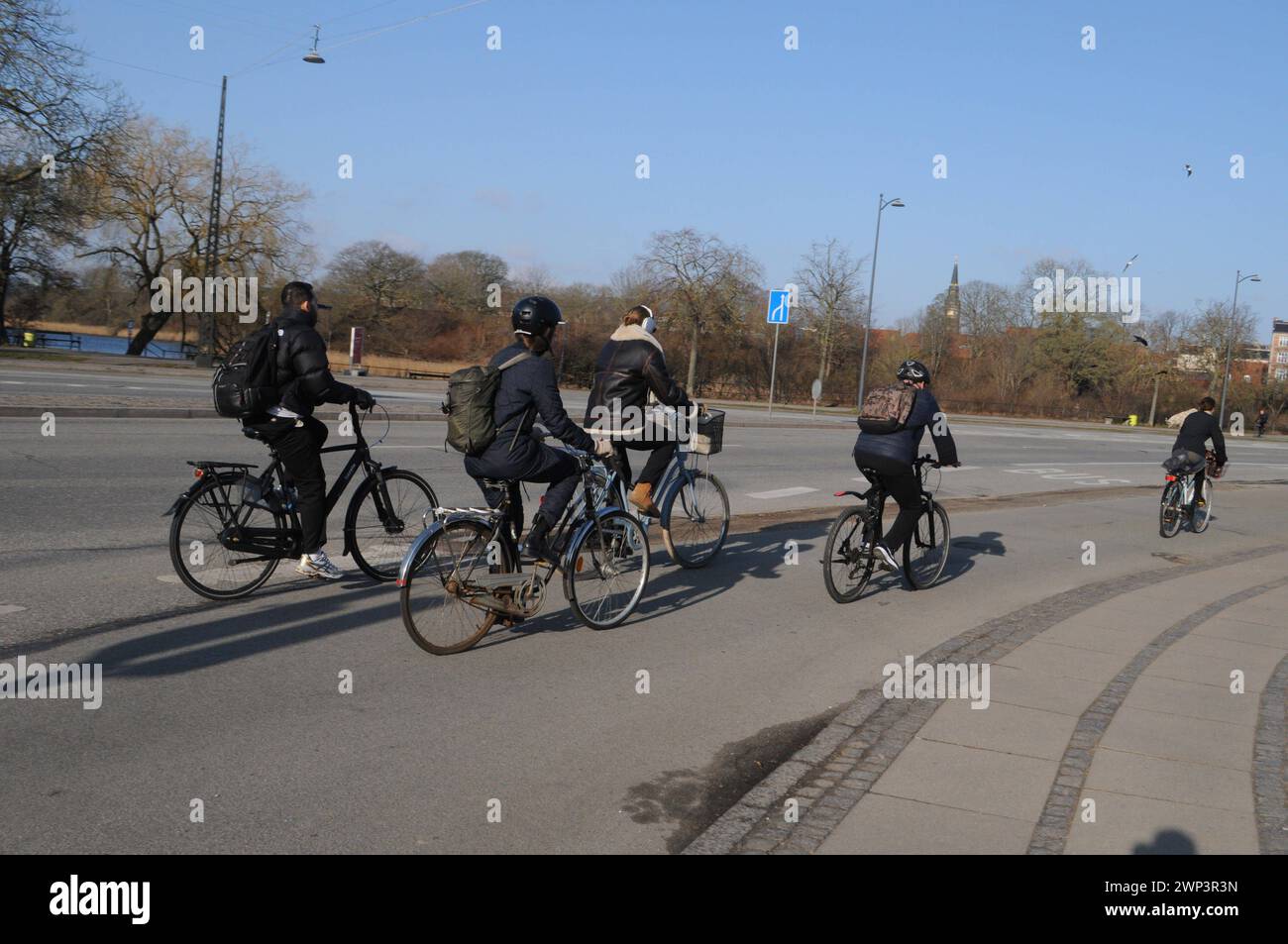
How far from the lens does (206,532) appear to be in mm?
6609

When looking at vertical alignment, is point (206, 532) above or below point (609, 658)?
above

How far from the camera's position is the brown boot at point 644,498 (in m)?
8.20

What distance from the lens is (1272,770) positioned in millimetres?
5113

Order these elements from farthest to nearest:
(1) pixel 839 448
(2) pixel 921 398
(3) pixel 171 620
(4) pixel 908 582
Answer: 1. (1) pixel 839 448
2. (4) pixel 908 582
3. (2) pixel 921 398
4. (3) pixel 171 620

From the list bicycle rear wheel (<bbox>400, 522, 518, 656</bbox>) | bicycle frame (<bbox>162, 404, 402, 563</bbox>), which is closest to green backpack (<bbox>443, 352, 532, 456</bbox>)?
bicycle rear wheel (<bbox>400, 522, 518, 656</bbox>)

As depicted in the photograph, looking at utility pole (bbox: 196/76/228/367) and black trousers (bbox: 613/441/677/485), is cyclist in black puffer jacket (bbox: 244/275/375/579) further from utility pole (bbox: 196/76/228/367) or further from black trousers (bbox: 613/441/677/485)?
utility pole (bbox: 196/76/228/367)

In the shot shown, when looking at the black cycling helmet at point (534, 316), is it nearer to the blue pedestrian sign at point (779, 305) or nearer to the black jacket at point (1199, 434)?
the black jacket at point (1199, 434)

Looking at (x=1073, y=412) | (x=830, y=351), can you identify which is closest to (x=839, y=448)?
(x=830, y=351)

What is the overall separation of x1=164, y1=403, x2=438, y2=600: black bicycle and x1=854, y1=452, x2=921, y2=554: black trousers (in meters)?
3.24

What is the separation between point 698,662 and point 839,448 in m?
18.1

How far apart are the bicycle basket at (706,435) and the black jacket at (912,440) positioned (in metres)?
1.14

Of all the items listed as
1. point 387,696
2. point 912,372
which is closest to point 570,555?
point 387,696
